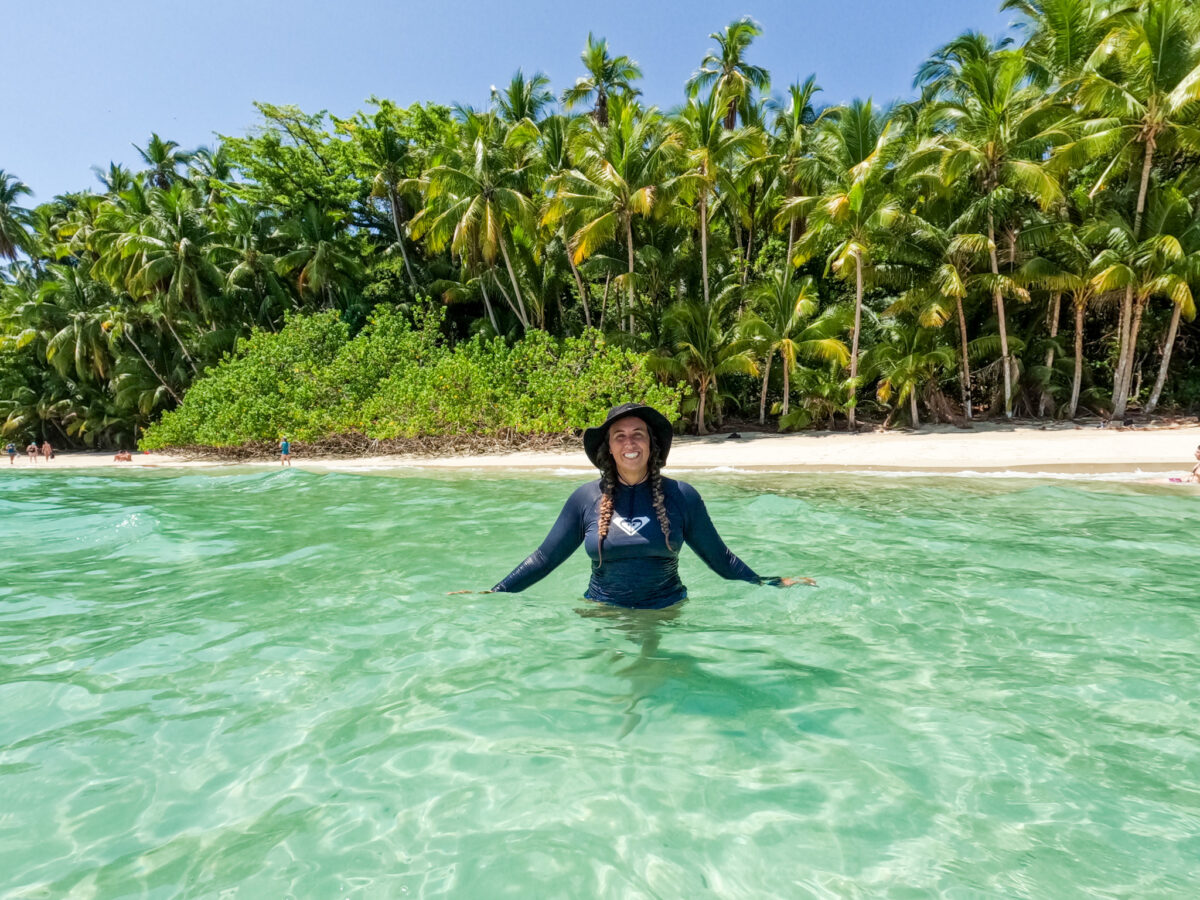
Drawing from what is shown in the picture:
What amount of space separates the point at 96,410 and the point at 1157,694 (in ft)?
153

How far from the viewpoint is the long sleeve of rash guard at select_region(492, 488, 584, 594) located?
145 inches

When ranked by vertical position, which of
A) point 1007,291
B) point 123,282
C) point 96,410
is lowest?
point 96,410

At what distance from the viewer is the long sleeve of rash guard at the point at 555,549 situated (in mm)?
3672

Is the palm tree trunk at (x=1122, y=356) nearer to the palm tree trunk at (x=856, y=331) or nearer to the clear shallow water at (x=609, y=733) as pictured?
the palm tree trunk at (x=856, y=331)

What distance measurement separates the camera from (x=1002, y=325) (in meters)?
20.8

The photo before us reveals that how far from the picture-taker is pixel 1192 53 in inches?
695

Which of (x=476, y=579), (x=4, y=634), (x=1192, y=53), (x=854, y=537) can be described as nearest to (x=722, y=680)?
(x=476, y=579)

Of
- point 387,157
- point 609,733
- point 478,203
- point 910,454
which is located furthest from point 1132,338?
point 387,157

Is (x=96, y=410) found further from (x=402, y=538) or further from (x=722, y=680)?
(x=722, y=680)

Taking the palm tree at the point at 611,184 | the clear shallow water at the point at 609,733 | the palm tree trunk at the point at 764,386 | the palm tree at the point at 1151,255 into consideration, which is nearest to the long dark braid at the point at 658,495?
the clear shallow water at the point at 609,733

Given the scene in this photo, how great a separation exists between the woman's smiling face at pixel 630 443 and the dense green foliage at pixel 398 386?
1698 centimetres

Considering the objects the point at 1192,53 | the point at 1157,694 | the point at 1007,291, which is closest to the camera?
the point at 1157,694

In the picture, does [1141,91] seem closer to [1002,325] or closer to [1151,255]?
[1151,255]

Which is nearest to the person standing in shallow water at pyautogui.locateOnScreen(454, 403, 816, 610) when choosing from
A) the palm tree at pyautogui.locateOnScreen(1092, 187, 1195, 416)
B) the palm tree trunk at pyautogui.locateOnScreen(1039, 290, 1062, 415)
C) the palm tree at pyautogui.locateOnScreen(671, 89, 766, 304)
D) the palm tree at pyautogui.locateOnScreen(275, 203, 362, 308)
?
the palm tree at pyautogui.locateOnScreen(671, 89, 766, 304)
